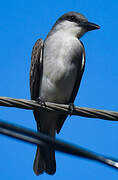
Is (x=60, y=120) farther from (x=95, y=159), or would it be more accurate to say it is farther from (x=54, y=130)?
(x=95, y=159)

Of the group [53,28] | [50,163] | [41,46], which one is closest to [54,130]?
[50,163]

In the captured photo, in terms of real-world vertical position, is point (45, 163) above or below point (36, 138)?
above

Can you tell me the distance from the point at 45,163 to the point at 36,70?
1.62 meters

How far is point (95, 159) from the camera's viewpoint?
67.0 inches

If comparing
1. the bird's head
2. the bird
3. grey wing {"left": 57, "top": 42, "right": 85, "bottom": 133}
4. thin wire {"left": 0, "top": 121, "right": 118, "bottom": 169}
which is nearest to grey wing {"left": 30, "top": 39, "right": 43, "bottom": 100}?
the bird

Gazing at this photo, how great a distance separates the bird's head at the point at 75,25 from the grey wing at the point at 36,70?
0.80 m

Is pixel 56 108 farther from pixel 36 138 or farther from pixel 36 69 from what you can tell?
pixel 36 69

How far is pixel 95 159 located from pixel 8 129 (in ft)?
1.68

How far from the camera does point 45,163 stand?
540 cm

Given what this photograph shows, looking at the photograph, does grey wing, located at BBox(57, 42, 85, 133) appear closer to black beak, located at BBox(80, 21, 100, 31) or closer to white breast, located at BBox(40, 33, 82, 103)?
white breast, located at BBox(40, 33, 82, 103)

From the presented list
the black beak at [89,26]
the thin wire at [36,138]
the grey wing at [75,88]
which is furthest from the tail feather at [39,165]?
the thin wire at [36,138]

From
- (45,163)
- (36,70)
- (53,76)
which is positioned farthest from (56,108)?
(45,163)

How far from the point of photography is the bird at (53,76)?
525 cm

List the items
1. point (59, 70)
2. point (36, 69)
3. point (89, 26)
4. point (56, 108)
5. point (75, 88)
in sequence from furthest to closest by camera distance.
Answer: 1. point (89, 26)
2. point (75, 88)
3. point (36, 69)
4. point (59, 70)
5. point (56, 108)
